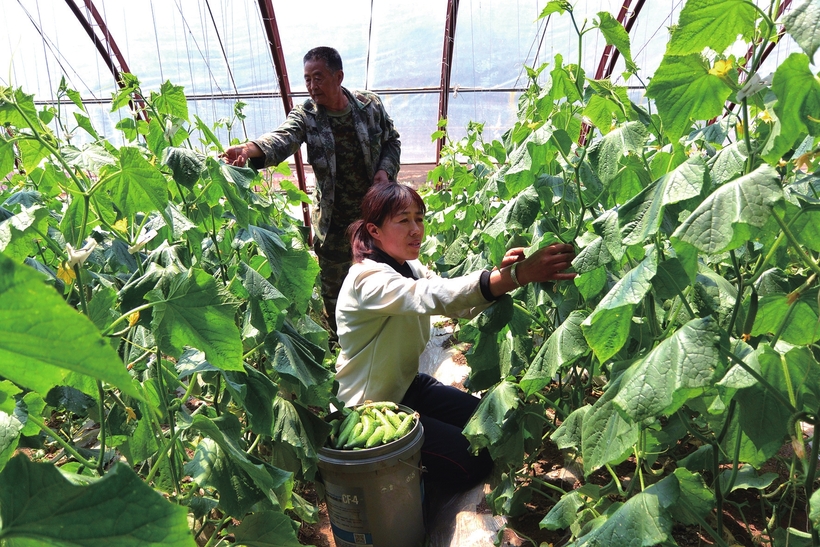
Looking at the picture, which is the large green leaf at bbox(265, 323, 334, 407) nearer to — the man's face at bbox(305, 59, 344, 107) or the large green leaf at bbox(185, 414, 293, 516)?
the large green leaf at bbox(185, 414, 293, 516)

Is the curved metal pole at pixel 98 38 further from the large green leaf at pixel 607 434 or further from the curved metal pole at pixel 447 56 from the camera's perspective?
the large green leaf at pixel 607 434

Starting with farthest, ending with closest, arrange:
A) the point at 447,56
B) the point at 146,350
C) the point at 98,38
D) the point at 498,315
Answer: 1. the point at 447,56
2. the point at 98,38
3. the point at 498,315
4. the point at 146,350

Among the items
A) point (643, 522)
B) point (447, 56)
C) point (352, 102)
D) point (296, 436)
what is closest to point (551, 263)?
point (643, 522)

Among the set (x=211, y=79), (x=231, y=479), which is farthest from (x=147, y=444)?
(x=211, y=79)

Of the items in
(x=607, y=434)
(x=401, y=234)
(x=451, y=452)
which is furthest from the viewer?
(x=401, y=234)

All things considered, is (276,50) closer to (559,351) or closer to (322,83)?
(322,83)

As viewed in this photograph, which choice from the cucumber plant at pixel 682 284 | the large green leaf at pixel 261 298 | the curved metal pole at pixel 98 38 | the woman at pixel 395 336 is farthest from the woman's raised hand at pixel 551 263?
the curved metal pole at pixel 98 38

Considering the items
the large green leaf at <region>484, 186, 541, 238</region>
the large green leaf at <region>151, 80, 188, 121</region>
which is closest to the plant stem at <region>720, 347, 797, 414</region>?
the large green leaf at <region>484, 186, 541, 238</region>

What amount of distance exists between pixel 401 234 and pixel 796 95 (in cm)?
187

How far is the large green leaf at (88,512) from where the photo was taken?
22.9 inches

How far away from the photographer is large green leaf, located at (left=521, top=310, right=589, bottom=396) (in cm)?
163

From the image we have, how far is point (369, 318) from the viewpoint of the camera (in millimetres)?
2580

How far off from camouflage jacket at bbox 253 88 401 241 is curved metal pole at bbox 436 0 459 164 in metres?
4.30

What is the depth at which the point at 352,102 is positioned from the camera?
4367mm
